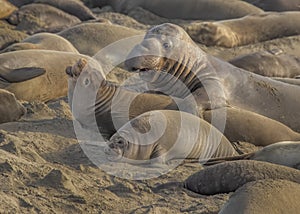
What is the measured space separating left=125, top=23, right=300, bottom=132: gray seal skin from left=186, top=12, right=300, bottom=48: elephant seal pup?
3052 millimetres

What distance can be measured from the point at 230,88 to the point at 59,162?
7.81 feet

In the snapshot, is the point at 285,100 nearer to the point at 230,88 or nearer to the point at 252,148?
the point at 230,88

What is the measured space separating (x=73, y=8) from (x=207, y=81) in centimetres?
535

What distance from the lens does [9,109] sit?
614 centimetres

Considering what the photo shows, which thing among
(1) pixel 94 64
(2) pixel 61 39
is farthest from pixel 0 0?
(1) pixel 94 64

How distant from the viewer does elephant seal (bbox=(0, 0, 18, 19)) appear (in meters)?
11.3

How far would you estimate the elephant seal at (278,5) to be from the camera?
12274 millimetres

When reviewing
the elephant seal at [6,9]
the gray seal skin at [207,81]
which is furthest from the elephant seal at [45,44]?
the elephant seal at [6,9]

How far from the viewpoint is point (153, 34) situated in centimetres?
697

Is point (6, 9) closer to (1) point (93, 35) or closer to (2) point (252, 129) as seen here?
(1) point (93, 35)

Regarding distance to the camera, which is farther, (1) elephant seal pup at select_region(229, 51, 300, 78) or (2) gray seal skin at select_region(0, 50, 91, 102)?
(1) elephant seal pup at select_region(229, 51, 300, 78)

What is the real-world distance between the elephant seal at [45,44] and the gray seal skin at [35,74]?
2.16ft

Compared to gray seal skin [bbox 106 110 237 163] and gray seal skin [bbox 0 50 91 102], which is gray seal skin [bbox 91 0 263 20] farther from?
gray seal skin [bbox 106 110 237 163]

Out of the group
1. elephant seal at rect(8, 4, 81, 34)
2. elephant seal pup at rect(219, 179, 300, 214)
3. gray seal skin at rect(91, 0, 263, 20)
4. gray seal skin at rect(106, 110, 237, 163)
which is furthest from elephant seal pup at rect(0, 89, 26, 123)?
gray seal skin at rect(91, 0, 263, 20)
